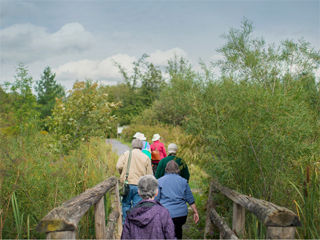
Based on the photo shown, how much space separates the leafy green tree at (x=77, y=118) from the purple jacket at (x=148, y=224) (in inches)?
214

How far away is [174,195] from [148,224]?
146 cm

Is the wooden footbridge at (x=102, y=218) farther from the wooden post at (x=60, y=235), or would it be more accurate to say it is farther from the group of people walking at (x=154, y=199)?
the group of people walking at (x=154, y=199)

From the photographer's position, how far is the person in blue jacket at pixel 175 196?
406 cm

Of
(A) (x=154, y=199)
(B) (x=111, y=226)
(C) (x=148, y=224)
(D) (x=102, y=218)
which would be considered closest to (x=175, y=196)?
(A) (x=154, y=199)

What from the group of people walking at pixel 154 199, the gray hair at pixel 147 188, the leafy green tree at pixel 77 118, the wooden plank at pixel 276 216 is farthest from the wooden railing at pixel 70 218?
the leafy green tree at pixel 77 118

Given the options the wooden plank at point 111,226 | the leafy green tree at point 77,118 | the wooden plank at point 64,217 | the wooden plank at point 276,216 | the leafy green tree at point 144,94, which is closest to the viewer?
the wooden plank at point 64,217

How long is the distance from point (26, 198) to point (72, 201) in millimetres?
1252

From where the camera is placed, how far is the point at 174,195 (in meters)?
4.09

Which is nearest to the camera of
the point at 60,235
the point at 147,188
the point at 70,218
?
the point at 60,235

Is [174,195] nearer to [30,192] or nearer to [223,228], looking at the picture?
[223,228]

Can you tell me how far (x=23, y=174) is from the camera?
341 cm

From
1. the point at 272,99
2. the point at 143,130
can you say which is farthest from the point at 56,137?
the point at 143,130

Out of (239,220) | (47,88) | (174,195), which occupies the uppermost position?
(47,88)

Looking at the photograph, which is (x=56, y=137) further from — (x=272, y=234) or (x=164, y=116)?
(x=164, y=116)
